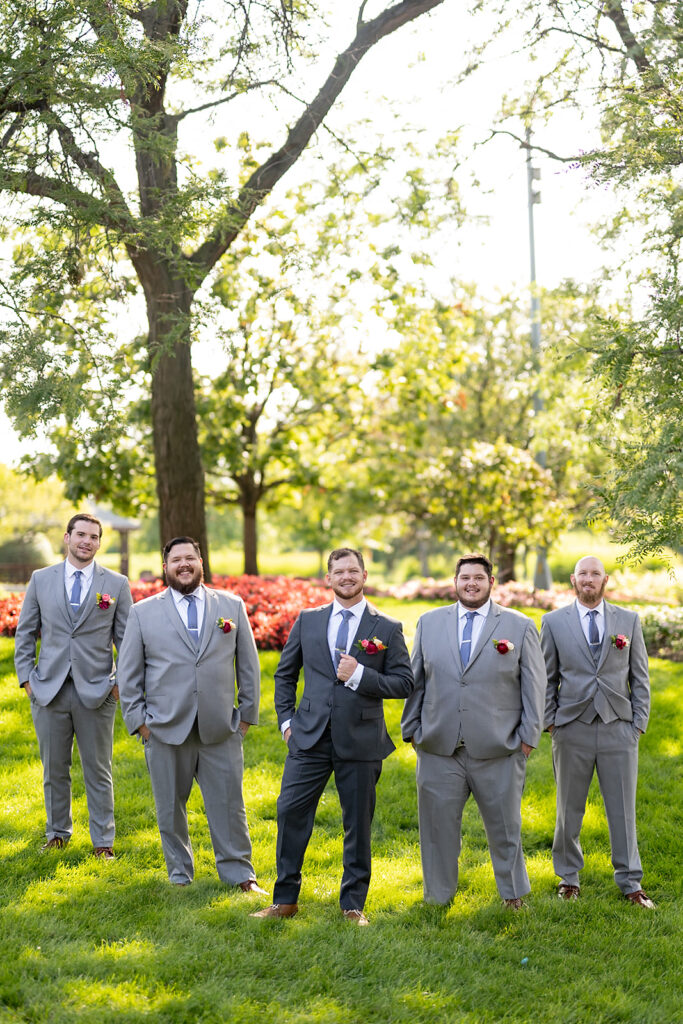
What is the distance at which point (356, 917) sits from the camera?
18.8ft

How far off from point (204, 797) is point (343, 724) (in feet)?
3.97

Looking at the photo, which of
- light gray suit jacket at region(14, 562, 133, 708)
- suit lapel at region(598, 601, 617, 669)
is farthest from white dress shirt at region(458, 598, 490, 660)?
light gray suit jacket at region(14, 562, 133, 708)

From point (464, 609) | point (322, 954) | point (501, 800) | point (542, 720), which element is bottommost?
point (322, 954)

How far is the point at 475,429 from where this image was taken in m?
29.8

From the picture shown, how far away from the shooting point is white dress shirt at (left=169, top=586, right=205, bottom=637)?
6230mm

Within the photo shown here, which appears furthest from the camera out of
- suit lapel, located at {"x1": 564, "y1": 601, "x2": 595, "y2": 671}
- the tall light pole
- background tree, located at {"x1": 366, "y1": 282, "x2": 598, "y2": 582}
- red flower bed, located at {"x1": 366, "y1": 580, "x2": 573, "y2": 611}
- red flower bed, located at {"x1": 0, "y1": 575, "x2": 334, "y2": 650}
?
the tall light pole

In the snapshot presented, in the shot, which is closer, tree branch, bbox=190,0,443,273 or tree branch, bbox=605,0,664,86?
tree branch, bbox=605,0,664,86

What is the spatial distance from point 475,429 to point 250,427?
12013 millimetres

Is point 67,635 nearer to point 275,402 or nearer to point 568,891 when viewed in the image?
point 568,891

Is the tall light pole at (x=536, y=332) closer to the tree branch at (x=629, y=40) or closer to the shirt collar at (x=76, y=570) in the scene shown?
the tree branch at (x=629, y=40)

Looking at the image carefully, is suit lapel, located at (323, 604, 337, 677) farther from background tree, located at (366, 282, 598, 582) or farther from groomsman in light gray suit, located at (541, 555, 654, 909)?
background tree, located at (366, 282, 598, 582)

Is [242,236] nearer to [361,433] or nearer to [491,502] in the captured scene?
[361,433]

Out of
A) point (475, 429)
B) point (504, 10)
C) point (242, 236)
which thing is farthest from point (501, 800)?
point (475, 429)

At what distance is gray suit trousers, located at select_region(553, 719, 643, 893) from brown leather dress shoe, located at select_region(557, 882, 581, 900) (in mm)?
26
